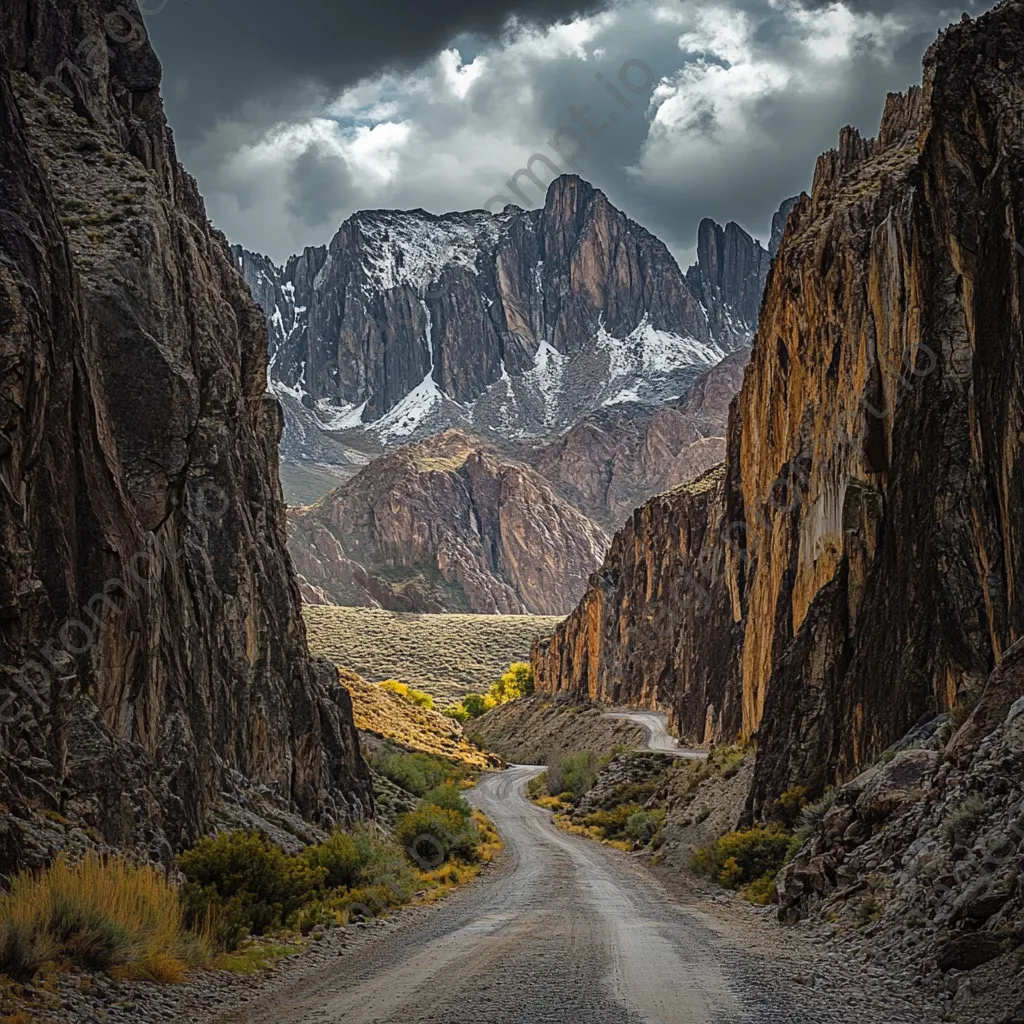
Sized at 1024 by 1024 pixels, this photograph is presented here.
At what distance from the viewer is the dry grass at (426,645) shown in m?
142

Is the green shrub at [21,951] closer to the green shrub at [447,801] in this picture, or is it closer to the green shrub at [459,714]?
the green shrub at [447,801]

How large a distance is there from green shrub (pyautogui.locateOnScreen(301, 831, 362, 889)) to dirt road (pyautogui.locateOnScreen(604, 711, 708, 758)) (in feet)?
98.8

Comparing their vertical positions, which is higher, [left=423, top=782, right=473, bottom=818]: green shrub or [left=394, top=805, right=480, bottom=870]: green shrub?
[left=394, top=805, right=480, bottom=870]: green shrub

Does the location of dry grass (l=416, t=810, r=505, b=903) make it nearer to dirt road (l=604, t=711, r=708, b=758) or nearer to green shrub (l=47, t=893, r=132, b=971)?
green shrub (l=47, t=893, r=132, b=971)

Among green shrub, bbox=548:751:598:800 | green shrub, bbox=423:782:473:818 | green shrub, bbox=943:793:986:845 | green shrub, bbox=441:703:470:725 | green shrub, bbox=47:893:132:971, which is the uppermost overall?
green shrub, bbox=943:793:986:845

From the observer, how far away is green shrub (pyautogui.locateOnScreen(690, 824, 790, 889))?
22.1m

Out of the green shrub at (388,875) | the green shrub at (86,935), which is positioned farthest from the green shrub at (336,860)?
the green shrub at (86,935)

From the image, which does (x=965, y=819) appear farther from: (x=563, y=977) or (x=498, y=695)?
(x=498, y=695)

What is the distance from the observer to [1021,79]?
67.5 ft

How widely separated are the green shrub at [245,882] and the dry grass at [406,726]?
4359 cm

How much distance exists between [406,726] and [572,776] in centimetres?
1843

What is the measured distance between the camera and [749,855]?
2273 cm

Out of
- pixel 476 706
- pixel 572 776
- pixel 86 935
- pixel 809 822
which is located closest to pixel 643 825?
pixel 809 822

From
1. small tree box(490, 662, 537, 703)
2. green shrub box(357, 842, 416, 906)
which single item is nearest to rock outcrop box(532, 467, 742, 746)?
small tree box(490, 662, 537, 703)
